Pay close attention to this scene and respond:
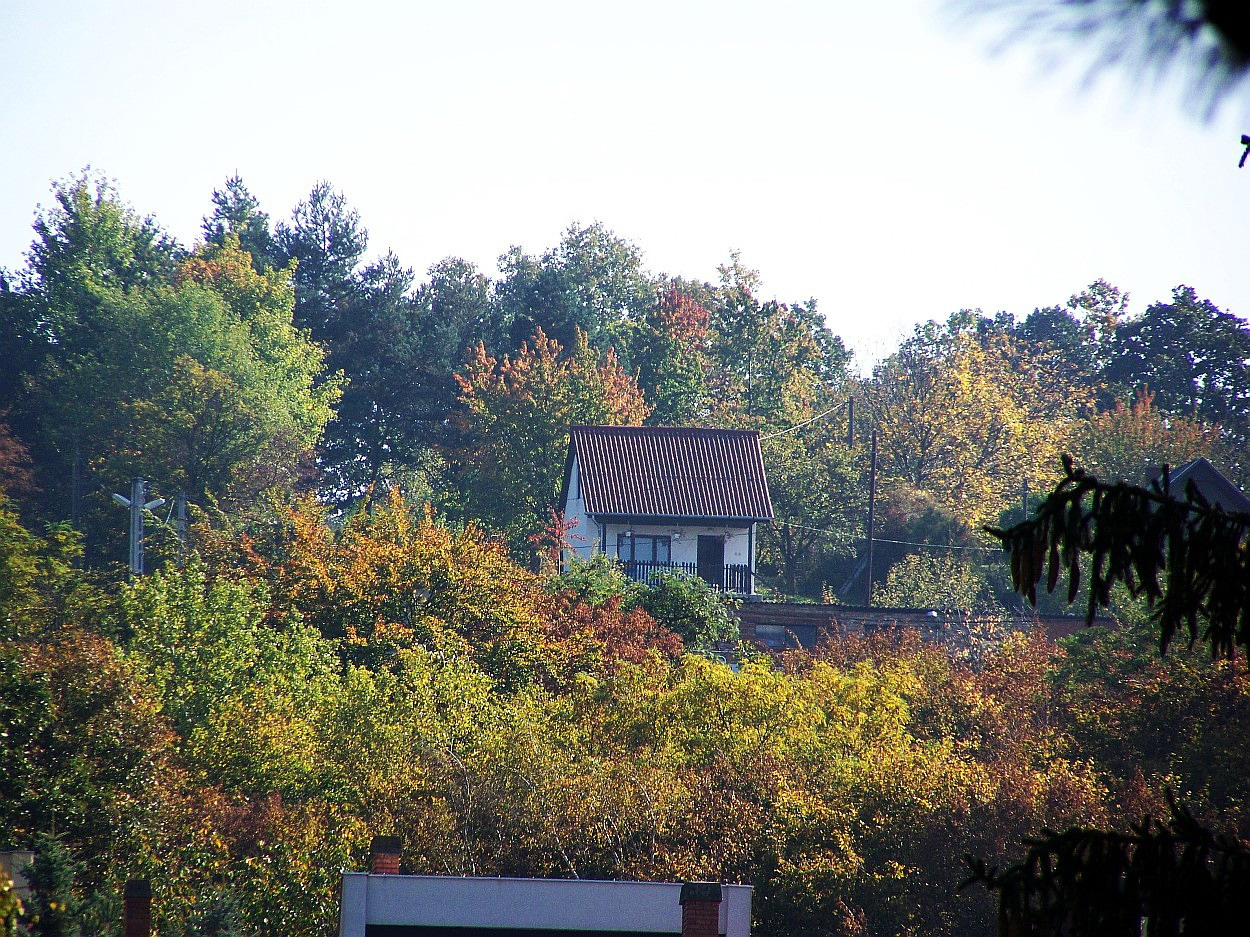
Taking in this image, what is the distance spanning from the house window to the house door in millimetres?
1089

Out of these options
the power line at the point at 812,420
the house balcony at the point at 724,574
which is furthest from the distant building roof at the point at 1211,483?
the power line at the point at 812,420

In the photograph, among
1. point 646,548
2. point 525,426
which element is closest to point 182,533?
point 646,548

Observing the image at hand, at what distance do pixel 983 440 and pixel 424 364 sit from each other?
24110 millimetres

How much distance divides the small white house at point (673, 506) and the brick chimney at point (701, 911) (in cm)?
3089

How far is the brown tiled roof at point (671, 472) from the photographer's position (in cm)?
4756

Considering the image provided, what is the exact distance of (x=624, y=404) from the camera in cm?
5978

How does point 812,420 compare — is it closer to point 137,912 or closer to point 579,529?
point 579,529

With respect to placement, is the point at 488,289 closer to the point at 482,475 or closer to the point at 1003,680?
the point at 482,475

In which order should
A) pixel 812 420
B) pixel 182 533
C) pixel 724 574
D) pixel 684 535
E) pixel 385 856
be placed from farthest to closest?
pixel 812 420 → pixel 684 535 → pixel 724 574 → pixel 182 533 → pixel 385 856

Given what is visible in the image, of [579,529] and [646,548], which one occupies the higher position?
[579,529]

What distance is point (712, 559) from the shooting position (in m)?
47.8

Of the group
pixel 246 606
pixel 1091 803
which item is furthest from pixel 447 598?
pixel 1091 803

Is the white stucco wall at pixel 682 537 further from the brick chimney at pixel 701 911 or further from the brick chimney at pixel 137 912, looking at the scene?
the brick chimney at pixel 701 911

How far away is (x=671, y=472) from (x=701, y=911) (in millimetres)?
34106
